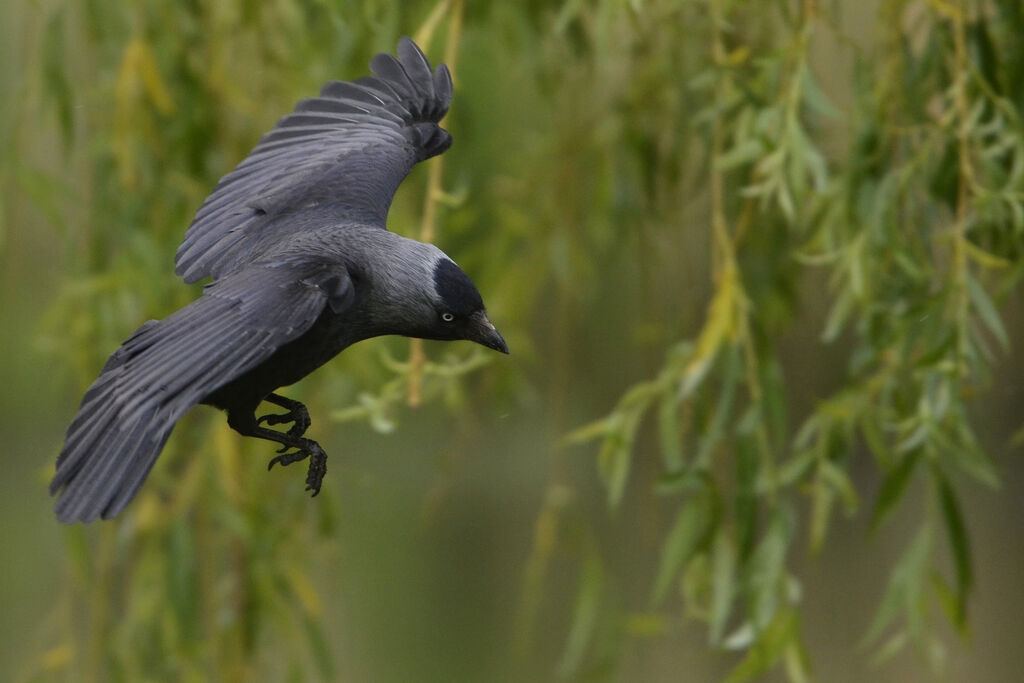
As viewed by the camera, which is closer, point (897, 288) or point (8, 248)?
point (897, 288)

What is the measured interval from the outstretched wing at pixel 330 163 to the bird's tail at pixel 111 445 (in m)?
0.30

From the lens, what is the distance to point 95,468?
0.93 m

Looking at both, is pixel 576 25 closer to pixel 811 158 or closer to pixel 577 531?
pixel 811 158

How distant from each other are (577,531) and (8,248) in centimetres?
95

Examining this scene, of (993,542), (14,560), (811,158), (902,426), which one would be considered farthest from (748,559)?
(14,560)

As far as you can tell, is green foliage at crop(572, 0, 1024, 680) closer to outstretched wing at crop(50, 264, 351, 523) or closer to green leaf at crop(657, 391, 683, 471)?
green leaf at crop(657, 391, 683, 471)

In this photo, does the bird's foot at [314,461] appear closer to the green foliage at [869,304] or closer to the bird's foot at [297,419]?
the bird's foot at [297,419]

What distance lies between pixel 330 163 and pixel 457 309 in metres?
0.50

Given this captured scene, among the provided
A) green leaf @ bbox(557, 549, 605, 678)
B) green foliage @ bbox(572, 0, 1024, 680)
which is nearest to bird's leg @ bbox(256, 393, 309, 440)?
green foliage @ bbox(572, 0, 1024, 680)

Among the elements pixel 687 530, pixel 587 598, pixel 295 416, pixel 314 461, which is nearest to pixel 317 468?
pixel 314 461

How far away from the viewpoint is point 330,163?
1.51 meters

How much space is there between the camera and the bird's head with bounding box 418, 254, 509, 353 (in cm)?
107

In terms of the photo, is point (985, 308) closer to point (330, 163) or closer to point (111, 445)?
point (330, 163)

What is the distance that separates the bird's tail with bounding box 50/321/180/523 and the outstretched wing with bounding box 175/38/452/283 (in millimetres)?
301
